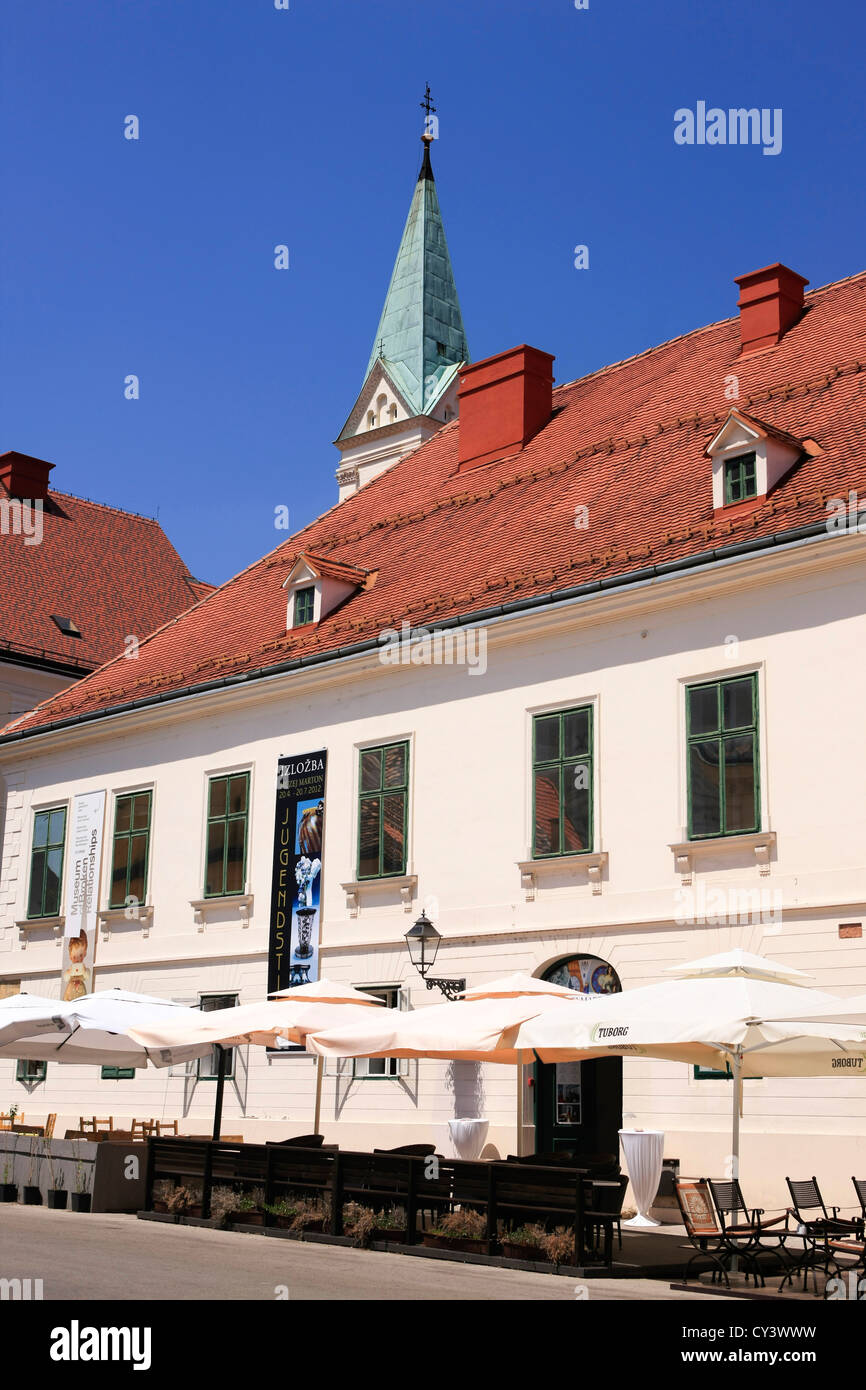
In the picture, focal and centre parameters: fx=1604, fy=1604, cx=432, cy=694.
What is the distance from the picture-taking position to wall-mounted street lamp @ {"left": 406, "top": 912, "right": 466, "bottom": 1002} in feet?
67.1

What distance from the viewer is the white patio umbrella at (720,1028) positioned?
1284 centimetres

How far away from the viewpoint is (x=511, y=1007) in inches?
619

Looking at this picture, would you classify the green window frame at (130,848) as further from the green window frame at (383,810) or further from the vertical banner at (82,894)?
the green window frame at (383,810)

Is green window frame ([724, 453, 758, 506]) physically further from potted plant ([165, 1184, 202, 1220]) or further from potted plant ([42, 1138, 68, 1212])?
potted plant ([42, 1138, 68, 1212])

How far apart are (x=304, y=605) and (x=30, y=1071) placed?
30.8 ft

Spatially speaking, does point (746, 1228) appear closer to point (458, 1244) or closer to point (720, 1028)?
point (720, 1028)

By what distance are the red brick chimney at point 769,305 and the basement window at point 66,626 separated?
59.3 feet

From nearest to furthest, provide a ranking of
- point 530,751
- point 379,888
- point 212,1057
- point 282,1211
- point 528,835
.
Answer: point 282,1211
point 528,835
point 530,751
point 379,888
point 212,1057

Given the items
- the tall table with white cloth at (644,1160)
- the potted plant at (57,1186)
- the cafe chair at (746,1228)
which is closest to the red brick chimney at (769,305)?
Answer: the tall table with white cloth at (644,1160)

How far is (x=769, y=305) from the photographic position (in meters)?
24.0

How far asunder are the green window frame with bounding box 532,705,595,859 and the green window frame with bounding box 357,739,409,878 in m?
Answer: 2.37

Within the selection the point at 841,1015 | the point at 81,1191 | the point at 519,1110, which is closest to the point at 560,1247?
the point at 841,1015
